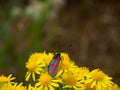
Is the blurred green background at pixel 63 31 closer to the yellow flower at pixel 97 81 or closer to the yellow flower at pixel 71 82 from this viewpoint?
the yellow flower at pixel 97 81

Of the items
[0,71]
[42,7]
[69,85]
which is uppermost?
[42,7]

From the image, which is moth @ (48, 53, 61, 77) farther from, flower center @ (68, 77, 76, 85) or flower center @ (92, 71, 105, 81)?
flower center @ (92, 71, 105, 81)

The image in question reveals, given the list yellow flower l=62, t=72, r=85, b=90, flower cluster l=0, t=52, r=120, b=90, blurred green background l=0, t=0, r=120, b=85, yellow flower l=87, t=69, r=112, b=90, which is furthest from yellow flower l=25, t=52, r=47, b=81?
blurred green background l=0, t=0, r=120, b=85

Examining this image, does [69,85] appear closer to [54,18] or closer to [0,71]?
[0,71]

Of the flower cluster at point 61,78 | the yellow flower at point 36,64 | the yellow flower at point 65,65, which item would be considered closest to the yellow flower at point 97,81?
the flower cluster at point 61,78

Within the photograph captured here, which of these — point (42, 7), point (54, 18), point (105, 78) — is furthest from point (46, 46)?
point (105, 78)

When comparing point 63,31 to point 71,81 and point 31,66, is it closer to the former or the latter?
point 31,66

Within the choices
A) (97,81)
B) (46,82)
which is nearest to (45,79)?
(46,82)
